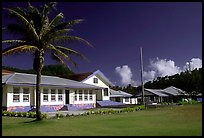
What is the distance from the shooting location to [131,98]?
63.6 m

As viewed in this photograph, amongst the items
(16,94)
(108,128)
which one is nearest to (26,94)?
(16,94)

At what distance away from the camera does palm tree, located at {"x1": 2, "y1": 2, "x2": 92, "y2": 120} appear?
15.3 metres

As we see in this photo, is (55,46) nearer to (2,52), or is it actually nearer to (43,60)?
(43,60)

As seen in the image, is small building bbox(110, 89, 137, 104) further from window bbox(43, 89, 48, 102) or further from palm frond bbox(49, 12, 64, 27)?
palm frond bbox(49, 12, 64, 27)

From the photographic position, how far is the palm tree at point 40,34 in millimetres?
15336

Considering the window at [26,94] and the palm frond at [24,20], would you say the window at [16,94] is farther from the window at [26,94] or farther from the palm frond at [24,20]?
the palm frond at [24,20]

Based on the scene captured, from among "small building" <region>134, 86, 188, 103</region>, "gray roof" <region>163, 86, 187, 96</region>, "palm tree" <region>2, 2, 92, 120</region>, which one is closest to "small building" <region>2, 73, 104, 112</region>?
"palm tree" <region>2, 2, 92, 120</region>

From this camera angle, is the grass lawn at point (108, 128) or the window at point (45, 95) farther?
the window at point (45, 95)

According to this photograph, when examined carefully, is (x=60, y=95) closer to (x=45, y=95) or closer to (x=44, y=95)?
(x=45, y=95)

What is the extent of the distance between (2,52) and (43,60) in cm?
249

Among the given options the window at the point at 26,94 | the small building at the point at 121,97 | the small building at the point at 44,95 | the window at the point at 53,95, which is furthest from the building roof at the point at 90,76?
the window at the point at 26,94

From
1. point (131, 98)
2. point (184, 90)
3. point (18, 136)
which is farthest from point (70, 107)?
point (184, 90)

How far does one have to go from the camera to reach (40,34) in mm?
15766

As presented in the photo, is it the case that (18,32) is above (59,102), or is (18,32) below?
above
